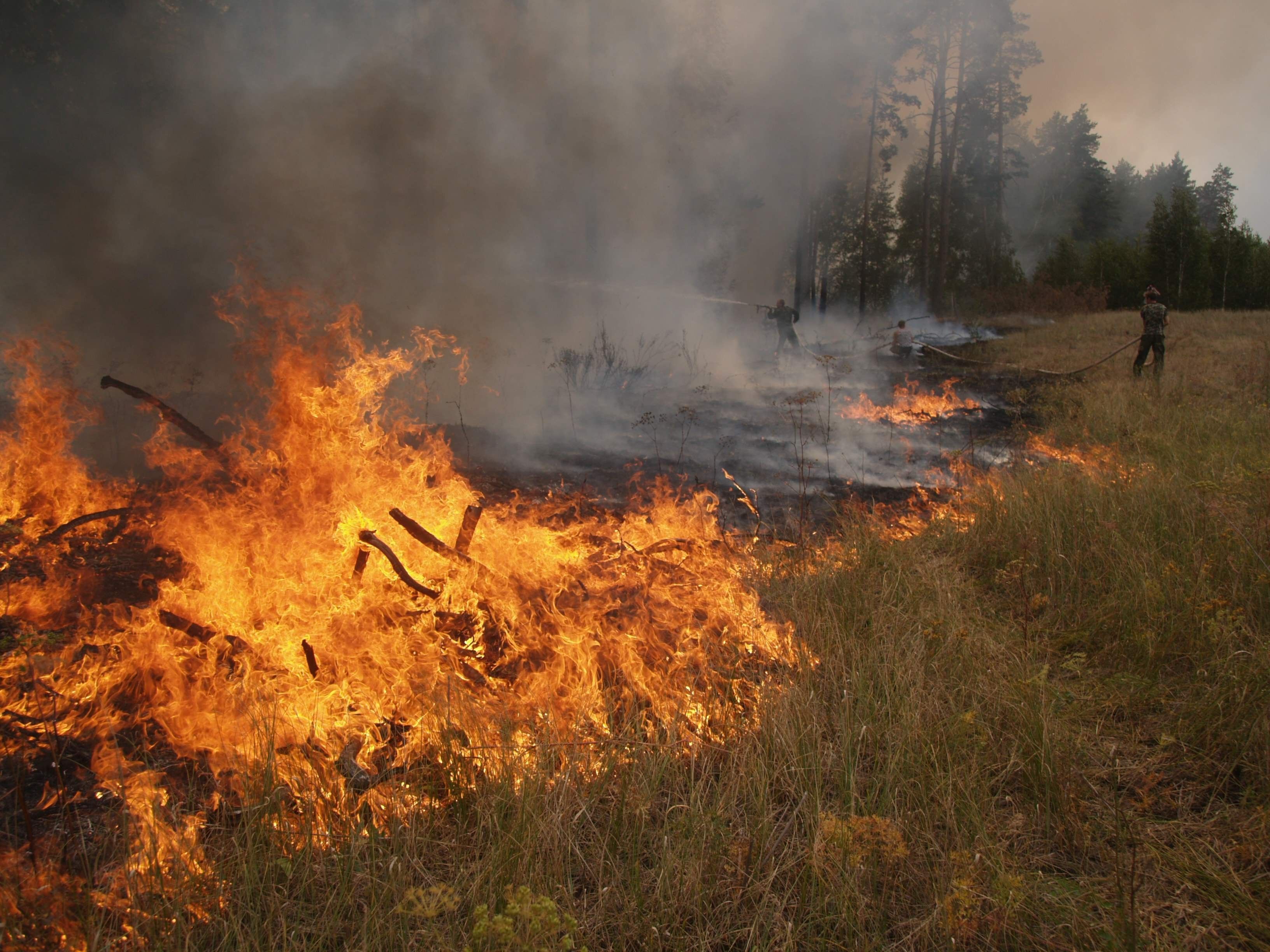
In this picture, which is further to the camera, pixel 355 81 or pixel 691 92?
pixel 691 92

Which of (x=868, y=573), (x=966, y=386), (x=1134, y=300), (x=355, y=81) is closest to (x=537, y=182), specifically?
(x=355, y=81)

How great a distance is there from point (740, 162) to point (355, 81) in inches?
459

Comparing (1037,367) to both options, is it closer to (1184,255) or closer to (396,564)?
(396,564)

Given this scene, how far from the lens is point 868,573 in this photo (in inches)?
153

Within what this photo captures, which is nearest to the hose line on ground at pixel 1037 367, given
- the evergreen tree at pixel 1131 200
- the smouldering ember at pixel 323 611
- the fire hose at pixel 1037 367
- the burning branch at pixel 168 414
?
the fire hose at pixel 1037 367

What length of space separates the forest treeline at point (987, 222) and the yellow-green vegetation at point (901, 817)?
59.3 ft

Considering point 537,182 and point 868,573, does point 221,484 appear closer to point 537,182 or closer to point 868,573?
point 868,573

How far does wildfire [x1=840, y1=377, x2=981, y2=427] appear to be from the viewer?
9391 mm

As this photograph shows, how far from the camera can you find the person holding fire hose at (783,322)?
49.3 feet

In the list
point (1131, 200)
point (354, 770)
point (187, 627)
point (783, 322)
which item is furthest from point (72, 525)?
point (1131, 200)

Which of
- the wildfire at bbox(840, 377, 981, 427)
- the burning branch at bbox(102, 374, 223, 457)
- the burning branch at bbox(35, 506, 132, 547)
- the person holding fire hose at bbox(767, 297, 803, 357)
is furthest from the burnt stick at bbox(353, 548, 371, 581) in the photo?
the person holding fire hose at bbox(767, 297, 803, 357)

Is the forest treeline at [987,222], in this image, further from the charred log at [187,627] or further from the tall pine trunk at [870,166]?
the charred log at [187,627]

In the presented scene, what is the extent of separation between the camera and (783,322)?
15.1m

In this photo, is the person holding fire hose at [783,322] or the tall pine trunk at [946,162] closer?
the person holding fire hose at [783,322]
